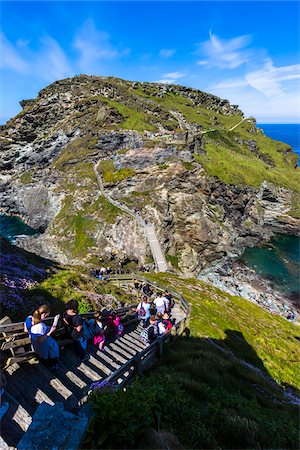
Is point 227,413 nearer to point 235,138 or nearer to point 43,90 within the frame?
point 235,138

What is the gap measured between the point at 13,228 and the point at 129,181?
45.3 metres

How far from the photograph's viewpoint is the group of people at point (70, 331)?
7.79m

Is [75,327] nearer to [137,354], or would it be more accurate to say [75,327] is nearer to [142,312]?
[137,354]

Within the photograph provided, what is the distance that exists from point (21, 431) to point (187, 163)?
68458 mm

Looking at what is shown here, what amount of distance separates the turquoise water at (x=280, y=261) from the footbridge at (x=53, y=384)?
178ft

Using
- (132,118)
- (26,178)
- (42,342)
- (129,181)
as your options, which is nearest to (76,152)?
(26,178)

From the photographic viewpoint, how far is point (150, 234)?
56.1m

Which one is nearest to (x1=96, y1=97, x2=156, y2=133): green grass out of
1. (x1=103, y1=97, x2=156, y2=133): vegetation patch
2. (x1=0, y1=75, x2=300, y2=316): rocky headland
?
(x1=103, y1=97, x2=156, y2=133): vegetation patch

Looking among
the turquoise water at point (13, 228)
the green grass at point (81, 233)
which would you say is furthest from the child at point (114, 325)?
the turquoise water at point (13, 228)

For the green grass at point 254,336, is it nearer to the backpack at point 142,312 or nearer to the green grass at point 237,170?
the backpack at point 142,312

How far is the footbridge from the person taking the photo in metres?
4.12

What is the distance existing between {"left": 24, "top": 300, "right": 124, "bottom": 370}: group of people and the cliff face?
39.0 m

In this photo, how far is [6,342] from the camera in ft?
24.4

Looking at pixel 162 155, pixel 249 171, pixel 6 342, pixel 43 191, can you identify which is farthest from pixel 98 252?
pixel 249 171
